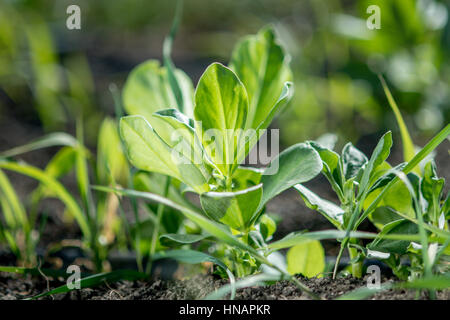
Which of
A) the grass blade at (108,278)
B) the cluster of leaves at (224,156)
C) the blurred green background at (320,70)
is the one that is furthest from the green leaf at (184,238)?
the blurred green background at (320,70)

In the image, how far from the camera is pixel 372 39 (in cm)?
137

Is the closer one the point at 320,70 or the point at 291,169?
the point at 291,169

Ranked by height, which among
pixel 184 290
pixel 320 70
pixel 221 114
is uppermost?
pixel 320 70

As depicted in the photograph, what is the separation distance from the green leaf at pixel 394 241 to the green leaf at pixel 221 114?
196 millimetres

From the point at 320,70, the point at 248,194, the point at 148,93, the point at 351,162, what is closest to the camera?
the point at 248,194

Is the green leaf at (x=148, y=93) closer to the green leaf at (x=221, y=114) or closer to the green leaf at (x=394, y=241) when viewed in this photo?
the green leaf at (x=221, y=114)

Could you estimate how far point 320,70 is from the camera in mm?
1582

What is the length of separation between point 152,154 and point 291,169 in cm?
17

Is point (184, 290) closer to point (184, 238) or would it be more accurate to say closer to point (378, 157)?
point (184, 238)

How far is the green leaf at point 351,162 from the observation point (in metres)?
0.62

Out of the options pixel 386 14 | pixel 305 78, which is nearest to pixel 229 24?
pixel 305 78

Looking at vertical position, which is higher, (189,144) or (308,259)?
(189,144)

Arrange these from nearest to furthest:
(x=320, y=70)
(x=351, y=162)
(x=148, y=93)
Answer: (x=351, y=162), (x=148, y=93), (x=320, y=70)

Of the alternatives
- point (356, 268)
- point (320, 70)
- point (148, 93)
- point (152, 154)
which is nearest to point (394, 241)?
point (356, 268)
